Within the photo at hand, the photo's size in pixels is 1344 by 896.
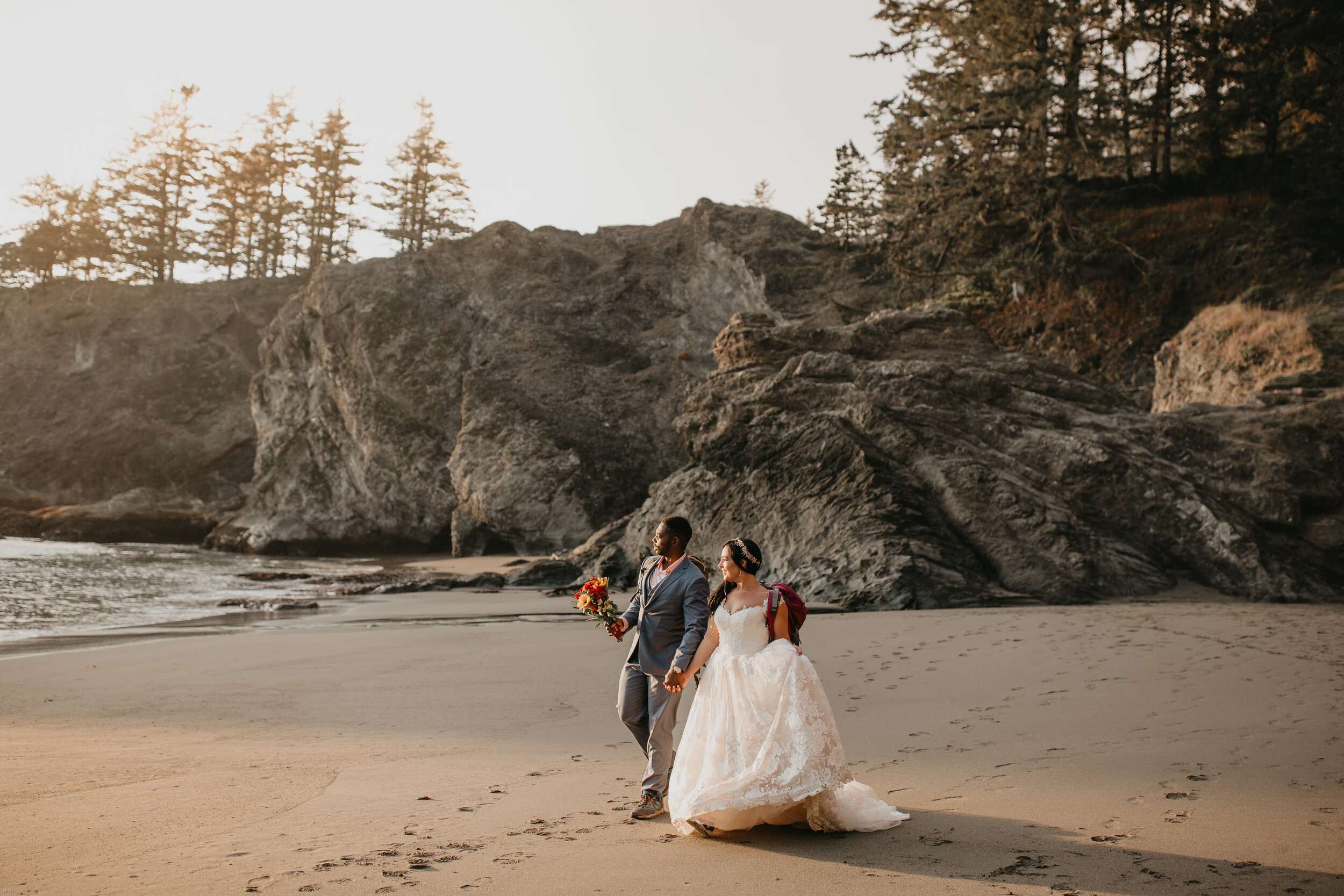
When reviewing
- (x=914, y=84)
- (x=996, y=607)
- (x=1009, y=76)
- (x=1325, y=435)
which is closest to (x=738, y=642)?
(x=996, y=607)

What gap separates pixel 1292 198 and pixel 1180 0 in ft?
20.7

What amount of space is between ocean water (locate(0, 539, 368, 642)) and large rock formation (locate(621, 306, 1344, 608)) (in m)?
8.10

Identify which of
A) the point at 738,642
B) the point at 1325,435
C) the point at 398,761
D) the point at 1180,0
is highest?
the point at 1180,0

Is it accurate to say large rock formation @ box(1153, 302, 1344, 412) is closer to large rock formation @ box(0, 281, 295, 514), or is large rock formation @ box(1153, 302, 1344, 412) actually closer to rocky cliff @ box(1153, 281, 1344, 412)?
rocky cliff @ box(1153, 281, 1344, 412)

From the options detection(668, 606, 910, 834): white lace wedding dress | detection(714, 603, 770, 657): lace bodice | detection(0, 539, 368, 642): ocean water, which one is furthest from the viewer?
detection(0, 539, 368, 642): ocean water

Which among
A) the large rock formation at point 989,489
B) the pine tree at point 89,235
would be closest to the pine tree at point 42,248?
the pine tree at point 89,235

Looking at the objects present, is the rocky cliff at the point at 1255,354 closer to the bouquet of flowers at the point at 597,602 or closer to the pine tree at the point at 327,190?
the bouquet of flowers at the point at 597,602

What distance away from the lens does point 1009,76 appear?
1950cm

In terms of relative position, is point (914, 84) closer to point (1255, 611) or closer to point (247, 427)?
point (1255, 611)

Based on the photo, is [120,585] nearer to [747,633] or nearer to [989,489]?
[989,489]

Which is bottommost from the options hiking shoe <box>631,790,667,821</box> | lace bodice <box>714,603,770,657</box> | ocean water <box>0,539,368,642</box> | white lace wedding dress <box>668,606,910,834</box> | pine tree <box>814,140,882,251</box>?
ocean water <box>0,539,368,642</box>

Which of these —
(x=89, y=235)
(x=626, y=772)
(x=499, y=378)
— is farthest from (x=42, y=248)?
(x=626, y=772)

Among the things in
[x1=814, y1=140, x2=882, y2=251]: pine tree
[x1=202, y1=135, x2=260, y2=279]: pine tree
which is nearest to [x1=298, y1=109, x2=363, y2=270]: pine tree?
[x1=202, y1=135, x2=260, y2=279]: pine tree

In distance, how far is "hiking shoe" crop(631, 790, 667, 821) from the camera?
4.07 metres
